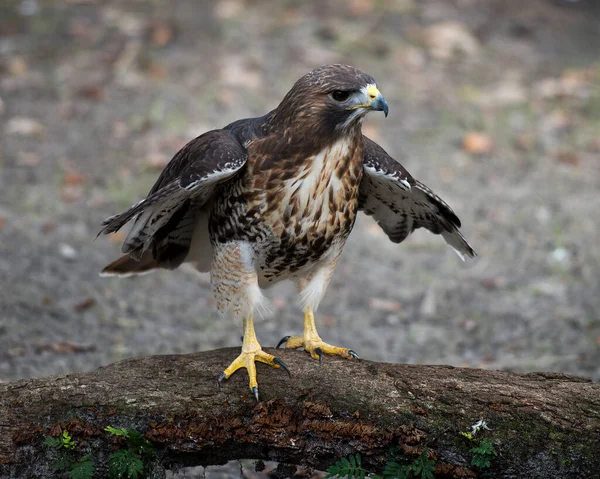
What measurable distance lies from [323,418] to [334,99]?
4.66 feet

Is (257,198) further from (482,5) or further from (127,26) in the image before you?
(482,5)

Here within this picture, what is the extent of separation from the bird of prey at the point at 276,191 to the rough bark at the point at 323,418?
226mm

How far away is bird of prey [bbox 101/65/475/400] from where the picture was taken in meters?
3.66

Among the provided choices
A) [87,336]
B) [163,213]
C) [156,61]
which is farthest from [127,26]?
[163,213]

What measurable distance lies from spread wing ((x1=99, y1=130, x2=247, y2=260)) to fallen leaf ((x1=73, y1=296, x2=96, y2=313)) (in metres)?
1.83

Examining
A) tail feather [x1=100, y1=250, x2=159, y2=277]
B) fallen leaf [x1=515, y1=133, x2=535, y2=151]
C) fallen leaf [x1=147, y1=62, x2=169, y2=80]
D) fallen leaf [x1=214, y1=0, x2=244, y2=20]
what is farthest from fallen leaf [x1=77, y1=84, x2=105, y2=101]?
tail feather [x1=100, y1=250, x2=159, y2=277]

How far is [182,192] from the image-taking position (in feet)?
12.0

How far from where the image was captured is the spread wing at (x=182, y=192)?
3609 mm

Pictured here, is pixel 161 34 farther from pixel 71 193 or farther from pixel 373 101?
→ pixel 373 101

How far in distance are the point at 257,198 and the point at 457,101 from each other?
5863mm

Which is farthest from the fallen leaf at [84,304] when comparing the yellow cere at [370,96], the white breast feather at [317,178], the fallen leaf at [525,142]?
the fallen leaf at [525,142]

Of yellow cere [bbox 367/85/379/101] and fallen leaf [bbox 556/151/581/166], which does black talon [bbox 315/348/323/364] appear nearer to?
yellow cere [bbox 367/85/379/101]

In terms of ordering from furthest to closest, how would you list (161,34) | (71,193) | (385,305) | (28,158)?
(161,34) → (28,158) → (71,193) → (385,305)

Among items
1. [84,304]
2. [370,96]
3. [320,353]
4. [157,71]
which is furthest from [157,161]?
[370,96]
